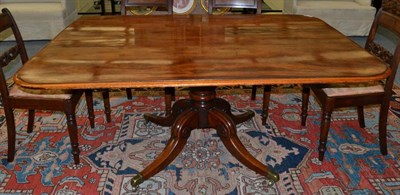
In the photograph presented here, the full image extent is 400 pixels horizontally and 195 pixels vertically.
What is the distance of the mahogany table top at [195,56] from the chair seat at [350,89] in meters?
0.27

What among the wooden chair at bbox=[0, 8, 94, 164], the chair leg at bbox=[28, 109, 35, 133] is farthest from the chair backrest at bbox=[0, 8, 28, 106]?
→ the chair leg at bbox=[28, 109, 35, 133]

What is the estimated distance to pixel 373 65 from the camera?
1578 mm

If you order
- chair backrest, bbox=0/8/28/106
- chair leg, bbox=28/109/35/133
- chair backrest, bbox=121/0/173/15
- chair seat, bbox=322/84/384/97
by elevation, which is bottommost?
chair leg, bbox=28/109/35/133

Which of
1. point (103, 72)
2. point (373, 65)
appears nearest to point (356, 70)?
point (373, 65)

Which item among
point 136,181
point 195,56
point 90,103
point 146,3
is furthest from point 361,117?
point 90,103

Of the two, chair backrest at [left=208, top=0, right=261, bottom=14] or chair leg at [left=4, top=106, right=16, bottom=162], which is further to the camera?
chair backrest at [left=208, top=0, right=261, bottom=14]

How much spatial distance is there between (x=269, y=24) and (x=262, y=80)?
0.91 metres

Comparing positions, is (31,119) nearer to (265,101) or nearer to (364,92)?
(265,101)

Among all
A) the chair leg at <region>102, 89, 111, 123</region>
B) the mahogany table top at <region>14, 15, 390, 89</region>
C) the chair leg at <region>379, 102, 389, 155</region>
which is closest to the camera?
the mahogany table top at <region>14, 15, 390, 89</region>

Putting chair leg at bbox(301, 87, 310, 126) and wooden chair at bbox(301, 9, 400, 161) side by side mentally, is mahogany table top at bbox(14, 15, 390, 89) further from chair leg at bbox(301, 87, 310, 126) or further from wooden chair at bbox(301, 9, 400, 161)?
chair leg at bbox(301, 87, 310, 126)

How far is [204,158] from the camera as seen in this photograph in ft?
7.23

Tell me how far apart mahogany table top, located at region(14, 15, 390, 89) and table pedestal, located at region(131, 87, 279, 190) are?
38cm

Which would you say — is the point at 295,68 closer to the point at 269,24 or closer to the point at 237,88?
the point at 269,24

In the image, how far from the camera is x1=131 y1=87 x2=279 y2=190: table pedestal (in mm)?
1989
